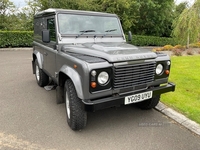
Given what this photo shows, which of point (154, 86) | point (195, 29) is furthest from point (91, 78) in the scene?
point (195, 29)

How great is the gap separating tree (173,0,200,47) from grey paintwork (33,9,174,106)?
10760 millimetres

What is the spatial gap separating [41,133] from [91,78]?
1.32m

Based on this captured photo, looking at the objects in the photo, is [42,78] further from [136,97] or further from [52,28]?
[136,97]

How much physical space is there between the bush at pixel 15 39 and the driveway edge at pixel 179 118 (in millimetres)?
12145

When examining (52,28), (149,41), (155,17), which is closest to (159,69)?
(52,28)

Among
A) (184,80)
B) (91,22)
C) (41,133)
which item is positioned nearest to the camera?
(41,133)

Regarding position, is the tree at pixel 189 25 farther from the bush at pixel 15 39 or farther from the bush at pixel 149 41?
the bush at pixel 15 39

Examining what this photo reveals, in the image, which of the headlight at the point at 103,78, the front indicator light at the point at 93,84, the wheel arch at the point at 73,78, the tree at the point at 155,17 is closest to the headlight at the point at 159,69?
the headlight at the point at 103,78

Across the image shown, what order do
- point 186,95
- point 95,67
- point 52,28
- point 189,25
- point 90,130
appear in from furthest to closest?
point 189,25, point 186,95, point 52,28, point 90,130, point 95,67

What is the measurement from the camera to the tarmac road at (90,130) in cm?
272

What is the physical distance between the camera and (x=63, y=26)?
12.1 feet

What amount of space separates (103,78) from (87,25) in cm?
172

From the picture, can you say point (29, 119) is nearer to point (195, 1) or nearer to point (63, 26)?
point (63, 26)

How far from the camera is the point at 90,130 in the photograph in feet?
10.2
